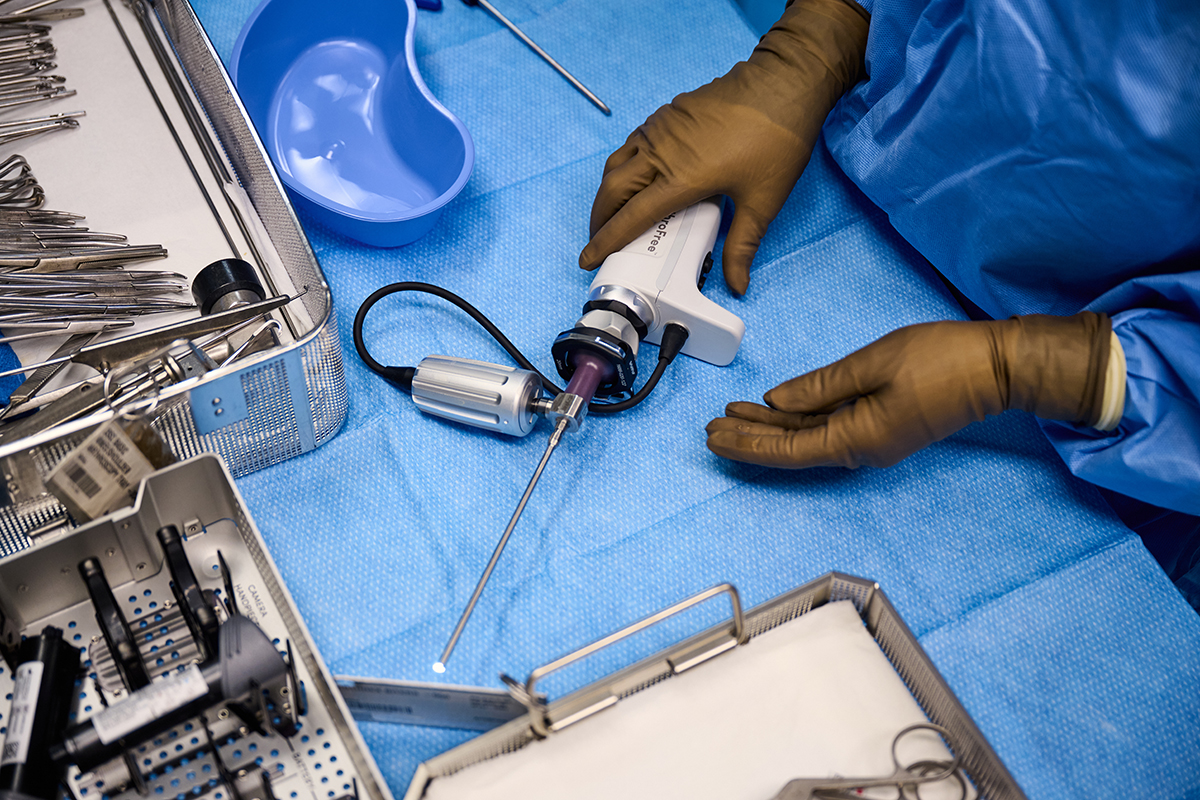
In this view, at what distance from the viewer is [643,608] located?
39.2 inches

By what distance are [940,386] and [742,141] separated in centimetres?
42

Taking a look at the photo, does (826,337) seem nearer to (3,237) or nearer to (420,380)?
(420,380)

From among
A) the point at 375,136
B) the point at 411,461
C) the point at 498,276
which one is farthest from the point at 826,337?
the point at 375,136

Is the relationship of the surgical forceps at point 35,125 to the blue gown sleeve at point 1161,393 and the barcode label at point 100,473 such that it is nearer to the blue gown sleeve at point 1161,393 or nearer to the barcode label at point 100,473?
the barcode label at point 100,473

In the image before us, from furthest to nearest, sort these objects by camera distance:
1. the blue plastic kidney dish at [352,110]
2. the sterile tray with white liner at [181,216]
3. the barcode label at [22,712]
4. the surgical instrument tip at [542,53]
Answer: the surgical instrument tip at [542,53] → the blue plastic kidney dish at [352,110] → the sterile tray with white liner at [181,216] → the barcode label at [22,712]

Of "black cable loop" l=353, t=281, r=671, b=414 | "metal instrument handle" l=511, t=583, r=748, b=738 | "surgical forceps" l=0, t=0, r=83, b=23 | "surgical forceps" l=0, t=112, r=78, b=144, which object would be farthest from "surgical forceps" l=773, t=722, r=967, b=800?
"surgical forceps" l=0, t=0, r=83, b=23

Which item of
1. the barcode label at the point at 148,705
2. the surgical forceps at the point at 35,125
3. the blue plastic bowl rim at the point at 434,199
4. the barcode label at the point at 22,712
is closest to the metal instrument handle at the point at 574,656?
the barcode label at the point at 148,705

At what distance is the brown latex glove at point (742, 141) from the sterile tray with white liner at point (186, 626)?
57cm

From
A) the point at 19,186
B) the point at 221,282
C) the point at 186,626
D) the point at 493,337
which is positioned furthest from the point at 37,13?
the point at 186,626

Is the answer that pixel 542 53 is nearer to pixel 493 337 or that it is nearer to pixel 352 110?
pixel 352 110

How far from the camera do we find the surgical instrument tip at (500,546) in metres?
0.94

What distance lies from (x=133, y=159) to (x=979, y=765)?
125 centimetres

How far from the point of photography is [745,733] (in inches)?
32.9

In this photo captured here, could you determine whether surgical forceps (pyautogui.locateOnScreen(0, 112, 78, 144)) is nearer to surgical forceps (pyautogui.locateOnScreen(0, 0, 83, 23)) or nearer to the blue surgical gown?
surgical forceps (pyautogui.locateOnScreen(0, 0, 83, 23))
